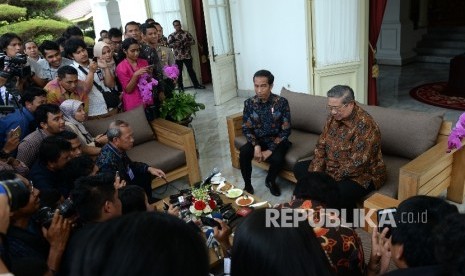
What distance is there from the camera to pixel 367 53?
490 cm

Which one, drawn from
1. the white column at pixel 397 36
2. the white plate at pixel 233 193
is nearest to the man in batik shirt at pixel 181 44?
the white plate at pixel 233 193

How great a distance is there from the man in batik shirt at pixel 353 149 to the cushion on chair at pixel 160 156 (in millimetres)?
1404

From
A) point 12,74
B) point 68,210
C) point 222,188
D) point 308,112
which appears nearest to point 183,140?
point 222,188

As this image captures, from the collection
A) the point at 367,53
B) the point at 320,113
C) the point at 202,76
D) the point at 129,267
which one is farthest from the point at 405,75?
the point at 129,267

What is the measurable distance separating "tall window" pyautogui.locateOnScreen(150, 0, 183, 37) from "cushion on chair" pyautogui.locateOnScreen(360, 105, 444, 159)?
15.6 feet

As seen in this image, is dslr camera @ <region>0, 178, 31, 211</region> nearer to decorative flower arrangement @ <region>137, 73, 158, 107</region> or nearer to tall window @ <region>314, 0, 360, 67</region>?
decorative flower arrangement @ <region>137, 73, 158, 107</region>

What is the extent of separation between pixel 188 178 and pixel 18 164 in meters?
1.55

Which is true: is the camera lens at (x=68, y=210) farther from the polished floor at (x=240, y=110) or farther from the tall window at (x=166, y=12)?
the tall window at (x=166, y=12)

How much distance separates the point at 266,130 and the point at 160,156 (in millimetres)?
960

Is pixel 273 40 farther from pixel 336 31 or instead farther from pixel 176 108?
pixel 176 108

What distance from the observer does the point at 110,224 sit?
2.62 feet

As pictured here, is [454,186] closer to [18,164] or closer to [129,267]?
[129,267]

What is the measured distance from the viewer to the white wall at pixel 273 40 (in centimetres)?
553

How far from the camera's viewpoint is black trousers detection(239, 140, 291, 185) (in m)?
3.24
